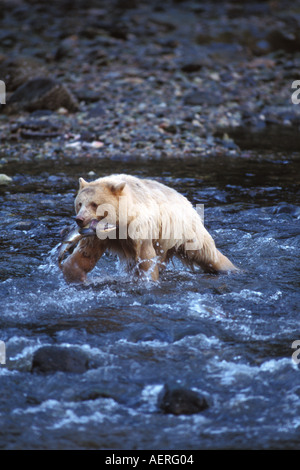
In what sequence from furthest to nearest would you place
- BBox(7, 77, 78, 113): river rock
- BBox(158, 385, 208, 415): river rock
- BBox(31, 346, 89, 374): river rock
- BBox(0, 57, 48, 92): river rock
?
BBox(0, 57, 48, 92): river rock
BBox(7, 77, 78, 113): river rock
BBox(31, 346, 89, 374): river rock
BBox(158, 385, 208, 415): river rock

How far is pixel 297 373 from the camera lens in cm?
514

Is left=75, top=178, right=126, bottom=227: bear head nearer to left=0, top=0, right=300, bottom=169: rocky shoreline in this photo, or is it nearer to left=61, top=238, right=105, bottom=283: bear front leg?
left=61, top=238, right=105, bottom=283: bear front leg

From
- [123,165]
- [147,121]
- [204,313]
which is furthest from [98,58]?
[204,313]

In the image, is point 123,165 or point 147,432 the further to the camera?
point 123,165

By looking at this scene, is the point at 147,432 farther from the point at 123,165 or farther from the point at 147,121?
the point at 147,121

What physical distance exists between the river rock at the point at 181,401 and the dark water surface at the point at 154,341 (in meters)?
0.06

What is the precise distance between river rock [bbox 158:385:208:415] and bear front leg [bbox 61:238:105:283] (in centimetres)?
228

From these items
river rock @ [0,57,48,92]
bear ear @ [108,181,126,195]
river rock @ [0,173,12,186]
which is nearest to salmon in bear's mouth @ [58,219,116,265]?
bear ear @ [108,181,126,195]

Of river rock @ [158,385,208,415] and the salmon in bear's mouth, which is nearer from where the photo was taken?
river rock @ [158,385,208,415]

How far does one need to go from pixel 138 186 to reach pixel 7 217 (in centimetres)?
327

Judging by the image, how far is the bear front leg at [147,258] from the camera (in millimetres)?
6727

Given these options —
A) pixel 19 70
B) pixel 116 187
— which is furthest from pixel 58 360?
pixel 19 70

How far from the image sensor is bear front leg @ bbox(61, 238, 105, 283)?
678cm

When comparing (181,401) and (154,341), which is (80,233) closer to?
(154,341)
